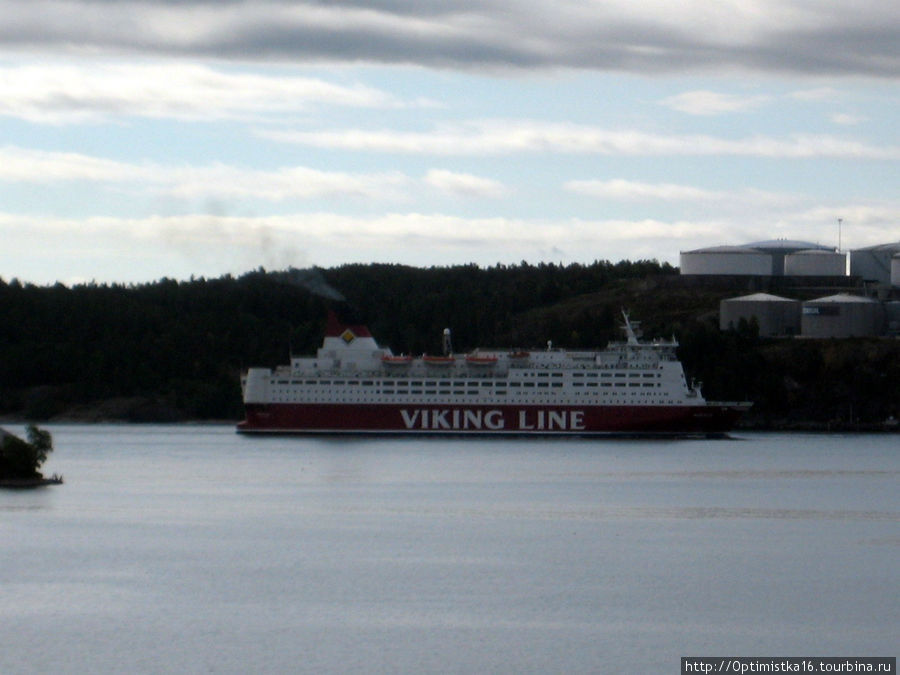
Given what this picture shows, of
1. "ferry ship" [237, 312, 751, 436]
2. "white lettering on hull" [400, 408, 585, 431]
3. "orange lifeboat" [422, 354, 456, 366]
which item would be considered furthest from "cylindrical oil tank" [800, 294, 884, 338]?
"orange lifeboat" [422, 354, 456, 366]

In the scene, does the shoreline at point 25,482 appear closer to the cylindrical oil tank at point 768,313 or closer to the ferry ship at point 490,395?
the ferry ship at point 490,395

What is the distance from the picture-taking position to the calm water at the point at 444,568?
2725cm

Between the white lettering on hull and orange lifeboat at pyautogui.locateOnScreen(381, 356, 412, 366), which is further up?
orange lifeboat at pyautogui.locateOnScreen(381, 356, 412, 366)

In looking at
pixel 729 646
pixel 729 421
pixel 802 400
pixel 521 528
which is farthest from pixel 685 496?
pixel 802 400

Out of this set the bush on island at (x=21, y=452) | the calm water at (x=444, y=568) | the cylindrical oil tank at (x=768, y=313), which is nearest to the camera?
the calm water at (x=444, y=568)

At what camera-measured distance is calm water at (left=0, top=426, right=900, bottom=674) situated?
27250 mm

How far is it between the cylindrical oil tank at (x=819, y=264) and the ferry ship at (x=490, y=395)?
43.1 meters

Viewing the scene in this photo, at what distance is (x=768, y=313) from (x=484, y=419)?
3717cm

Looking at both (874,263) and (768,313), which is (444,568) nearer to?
(768,313)

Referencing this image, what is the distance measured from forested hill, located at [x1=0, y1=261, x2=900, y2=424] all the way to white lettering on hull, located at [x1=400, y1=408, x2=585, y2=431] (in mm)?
16588

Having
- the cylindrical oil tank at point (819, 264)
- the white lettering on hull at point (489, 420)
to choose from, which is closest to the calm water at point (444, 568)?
the white lettering on hull at point (489, 420)

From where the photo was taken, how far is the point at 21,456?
48969 mm

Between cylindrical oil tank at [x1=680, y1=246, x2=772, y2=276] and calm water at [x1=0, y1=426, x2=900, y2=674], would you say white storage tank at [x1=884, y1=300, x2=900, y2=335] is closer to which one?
cylindrical oil tank at [x1=680, y1=246, x2=772, y2=276]

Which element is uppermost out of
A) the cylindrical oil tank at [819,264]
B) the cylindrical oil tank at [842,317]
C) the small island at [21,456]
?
the cylindrical oil tank at [819,264]
